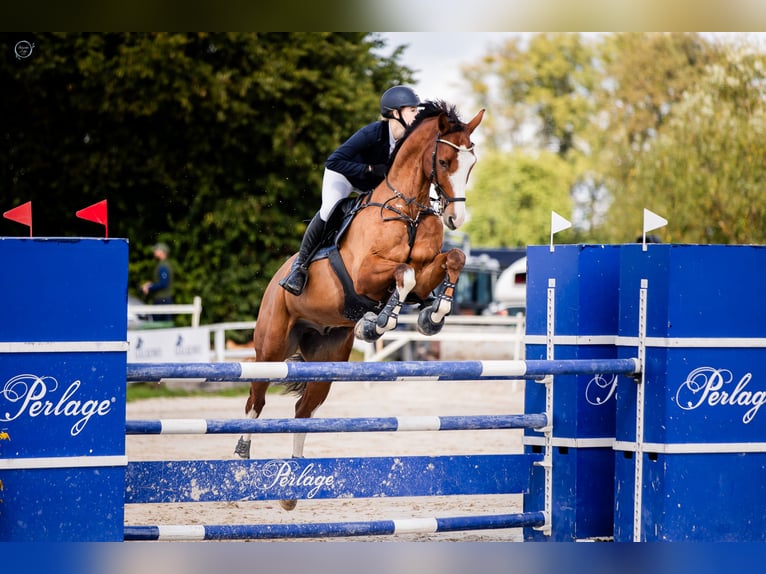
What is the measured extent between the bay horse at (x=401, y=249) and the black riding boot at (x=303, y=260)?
4cm

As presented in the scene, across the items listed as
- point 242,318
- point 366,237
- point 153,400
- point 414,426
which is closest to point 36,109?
point 242,318

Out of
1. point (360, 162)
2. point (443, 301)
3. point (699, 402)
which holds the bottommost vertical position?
point (699, 402)

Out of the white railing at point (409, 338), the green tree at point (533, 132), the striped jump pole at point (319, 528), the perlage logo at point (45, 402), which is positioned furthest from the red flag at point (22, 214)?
the green tree at point (533, 132)

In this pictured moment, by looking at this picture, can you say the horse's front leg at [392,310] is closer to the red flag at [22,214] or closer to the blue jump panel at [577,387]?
the blue jump panel at [577,387]

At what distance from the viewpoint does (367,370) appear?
355cm

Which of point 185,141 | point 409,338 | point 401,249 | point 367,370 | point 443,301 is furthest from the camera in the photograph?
point 185,141

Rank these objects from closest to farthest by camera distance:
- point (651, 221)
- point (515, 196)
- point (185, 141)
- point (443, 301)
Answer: point (651, 221), point (443, 301), point (185, 141), point (515, 196)

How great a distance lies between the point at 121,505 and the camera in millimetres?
3221

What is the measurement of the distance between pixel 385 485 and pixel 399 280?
3.55ft

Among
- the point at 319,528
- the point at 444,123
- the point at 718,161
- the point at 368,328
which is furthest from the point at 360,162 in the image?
the point at 718,161

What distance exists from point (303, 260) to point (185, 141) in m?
11.5

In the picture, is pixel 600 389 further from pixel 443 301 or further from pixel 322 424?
pixel 322 424

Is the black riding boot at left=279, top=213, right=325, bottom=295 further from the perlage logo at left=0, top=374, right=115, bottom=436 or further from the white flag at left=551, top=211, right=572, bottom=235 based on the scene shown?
the perlage logo at left=0, top=374, right=115, bottom=436

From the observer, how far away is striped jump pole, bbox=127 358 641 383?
3350 mm
